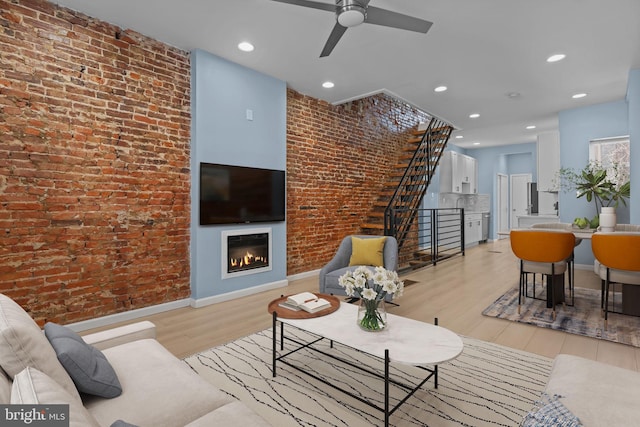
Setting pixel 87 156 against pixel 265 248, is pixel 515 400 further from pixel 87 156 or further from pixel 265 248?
pixel 87 156

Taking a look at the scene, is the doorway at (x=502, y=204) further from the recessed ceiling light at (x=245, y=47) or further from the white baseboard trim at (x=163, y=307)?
the recessed ceiling light at (x=245, y=47)

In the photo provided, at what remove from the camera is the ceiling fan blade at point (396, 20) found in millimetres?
2549

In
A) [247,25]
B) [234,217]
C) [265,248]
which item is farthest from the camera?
[265,248]

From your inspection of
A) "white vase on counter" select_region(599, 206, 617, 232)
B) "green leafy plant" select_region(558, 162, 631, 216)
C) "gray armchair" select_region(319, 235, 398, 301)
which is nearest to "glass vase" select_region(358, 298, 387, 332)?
"gray armchair" select_region(319, 235, 398, 301)

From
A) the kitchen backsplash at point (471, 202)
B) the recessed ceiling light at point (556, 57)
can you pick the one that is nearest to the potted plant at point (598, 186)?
the recessed ceiling light at point (556, 57)

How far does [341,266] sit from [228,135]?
2179mm

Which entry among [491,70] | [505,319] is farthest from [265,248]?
[491,70]

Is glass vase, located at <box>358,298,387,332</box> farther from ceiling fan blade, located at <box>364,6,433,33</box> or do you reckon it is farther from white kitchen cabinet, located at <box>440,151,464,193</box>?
white kitchen cabinet, located at <box>440,151,464,193</box>

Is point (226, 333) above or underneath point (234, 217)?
underneath

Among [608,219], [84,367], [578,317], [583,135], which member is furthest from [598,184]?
[84,367]

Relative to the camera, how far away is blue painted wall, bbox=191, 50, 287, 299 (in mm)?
3848

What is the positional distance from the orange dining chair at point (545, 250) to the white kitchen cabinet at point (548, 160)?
13.1 ft

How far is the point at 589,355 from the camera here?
2.64 meters

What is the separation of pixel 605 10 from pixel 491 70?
140 cm
